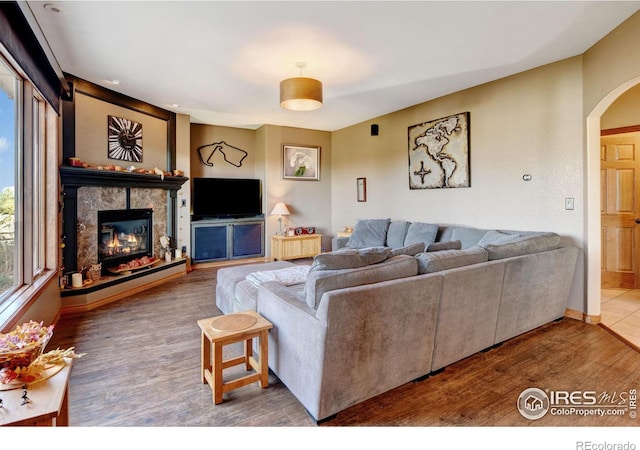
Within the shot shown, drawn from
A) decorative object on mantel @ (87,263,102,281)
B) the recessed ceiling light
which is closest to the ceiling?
the recessed ceiling light

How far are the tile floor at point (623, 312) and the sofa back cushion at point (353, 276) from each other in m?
2.30

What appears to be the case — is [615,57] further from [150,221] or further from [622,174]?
[150,221]

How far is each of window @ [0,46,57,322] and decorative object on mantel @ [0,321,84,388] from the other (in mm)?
1354

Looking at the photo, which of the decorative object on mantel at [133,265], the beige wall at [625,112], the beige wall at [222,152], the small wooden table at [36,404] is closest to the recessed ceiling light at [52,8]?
the small wooden table at [36,404]

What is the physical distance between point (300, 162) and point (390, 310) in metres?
5.26

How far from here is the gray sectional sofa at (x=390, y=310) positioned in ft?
5.71

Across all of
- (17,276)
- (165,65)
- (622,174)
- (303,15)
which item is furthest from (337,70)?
(622,174)

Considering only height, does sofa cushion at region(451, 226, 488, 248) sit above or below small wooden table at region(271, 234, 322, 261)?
above

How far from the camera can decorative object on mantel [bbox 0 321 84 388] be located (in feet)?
4.04

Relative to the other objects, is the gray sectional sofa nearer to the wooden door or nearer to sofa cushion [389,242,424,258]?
sofa cushion [389,242,424,258]

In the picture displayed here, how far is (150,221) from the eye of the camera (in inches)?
197

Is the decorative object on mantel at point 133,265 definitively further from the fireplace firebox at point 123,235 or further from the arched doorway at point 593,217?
the arched doorway at point 593,217

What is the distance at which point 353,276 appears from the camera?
192 cm

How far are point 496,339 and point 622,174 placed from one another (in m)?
3.50
